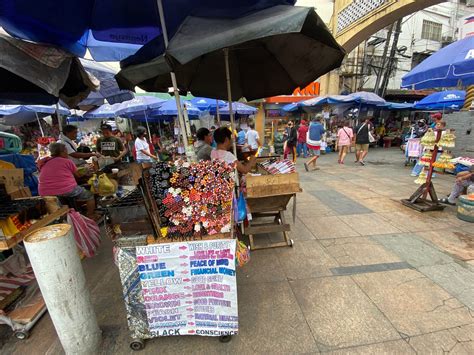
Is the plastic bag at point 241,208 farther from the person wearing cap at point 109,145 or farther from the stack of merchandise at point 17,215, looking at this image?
the person wearing cap at point 109,145

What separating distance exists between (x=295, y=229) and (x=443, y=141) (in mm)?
3309

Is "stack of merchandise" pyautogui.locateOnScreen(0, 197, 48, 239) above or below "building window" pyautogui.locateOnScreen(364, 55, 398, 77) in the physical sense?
below

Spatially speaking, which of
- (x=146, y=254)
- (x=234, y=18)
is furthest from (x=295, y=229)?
(x=234, y=18)

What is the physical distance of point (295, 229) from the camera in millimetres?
4113

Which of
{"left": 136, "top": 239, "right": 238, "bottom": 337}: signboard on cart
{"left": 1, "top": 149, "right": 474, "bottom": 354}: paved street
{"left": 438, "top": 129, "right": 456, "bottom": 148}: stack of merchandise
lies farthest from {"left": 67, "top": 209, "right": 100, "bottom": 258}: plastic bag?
{"left": 438, "top": 129, "right": 456, "bottom": 148}: stack of merchandise

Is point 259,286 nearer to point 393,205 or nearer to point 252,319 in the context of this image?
point 252,319

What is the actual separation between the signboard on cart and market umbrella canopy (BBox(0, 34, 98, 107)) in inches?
76.9

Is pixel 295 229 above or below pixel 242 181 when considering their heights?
below

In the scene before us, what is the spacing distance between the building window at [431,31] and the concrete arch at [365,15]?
16850 millimetres

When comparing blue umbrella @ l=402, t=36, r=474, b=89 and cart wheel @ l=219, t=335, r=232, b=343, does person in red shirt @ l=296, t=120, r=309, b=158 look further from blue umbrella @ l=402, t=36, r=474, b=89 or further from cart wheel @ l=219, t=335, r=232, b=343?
cart wheel @ l=219, t=335, r=232, b=343

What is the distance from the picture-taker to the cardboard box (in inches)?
126

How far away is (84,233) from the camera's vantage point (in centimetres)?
344

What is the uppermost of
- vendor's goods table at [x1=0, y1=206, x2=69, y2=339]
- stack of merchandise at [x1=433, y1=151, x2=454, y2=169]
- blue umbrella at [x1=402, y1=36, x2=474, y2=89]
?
blue umbrella at [x1=402, y1=36, x2=474, y2=89]

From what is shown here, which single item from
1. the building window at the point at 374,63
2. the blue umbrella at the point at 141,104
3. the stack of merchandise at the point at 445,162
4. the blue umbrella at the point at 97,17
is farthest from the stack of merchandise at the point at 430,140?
the building window at the point at 374,63
